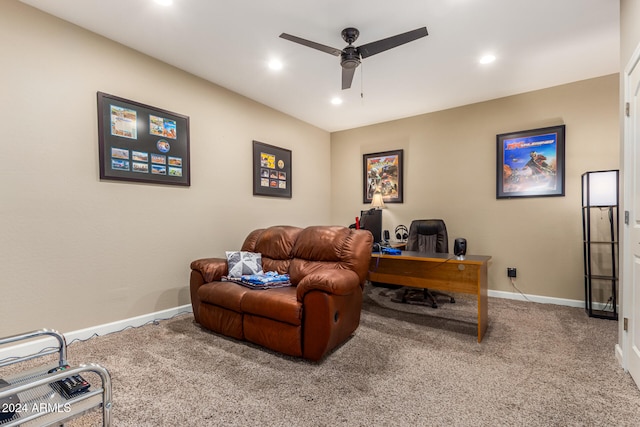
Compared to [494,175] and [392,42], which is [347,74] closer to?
[392,42]

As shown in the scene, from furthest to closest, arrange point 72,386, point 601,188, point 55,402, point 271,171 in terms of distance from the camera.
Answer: point 271,171, point 601,188, point 72,386, point 55,402

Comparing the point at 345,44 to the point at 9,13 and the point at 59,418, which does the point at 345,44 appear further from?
the point at 59,418

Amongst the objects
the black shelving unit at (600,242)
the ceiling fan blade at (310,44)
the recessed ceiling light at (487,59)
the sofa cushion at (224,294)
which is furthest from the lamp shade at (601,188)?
the sofa cushion at (224,294)

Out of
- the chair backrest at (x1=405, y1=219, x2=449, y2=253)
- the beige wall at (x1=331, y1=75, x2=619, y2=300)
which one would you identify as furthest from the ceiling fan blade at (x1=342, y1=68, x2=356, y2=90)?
the beige wall at (x1=331, y1=75, x2=619, y2=300)

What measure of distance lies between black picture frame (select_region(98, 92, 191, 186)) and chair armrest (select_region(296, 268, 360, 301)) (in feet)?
6.46

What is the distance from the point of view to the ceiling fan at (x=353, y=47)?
2271 mm

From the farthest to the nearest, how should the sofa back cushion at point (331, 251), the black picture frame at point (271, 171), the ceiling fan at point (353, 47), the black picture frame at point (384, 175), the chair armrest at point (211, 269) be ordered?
the black picture frame at point (384, 175), the black picture frame at point (271, 171), the chair armrest at point (211, 269), the sofa back cushion at point (331, 251), the ceiling fan at point (353, 47)

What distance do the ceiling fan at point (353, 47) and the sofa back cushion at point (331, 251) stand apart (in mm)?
1488

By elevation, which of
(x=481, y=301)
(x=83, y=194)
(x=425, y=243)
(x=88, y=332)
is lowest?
(x=88, y=332)

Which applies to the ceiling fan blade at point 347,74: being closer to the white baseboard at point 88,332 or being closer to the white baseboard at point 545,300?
the white baseboard at point 88,332

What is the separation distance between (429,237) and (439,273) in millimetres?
1162

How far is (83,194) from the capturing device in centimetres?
260

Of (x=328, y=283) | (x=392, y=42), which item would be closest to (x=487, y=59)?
(x=392, y=42)

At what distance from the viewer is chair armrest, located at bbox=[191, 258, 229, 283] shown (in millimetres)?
2868
